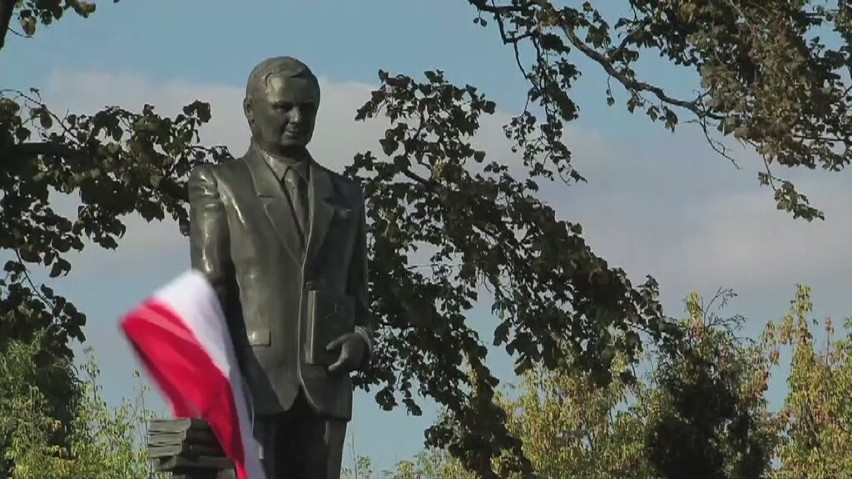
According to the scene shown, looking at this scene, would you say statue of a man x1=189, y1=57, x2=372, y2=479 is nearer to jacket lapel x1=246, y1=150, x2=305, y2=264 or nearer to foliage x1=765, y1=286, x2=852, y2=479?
jacket lapel x1=246, y1=150, x2=305, y2=264

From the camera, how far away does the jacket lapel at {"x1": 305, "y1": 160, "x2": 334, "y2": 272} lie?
25.6 feet

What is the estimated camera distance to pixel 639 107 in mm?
17344

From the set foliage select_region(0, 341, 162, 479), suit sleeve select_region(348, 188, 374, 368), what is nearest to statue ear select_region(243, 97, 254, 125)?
suit sleeve select_region(348, 188, 374, 368)

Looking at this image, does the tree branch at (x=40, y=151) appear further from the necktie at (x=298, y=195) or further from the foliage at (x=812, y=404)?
the foliage at (x=812, y=404)

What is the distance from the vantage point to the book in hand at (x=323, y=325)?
25.1ft

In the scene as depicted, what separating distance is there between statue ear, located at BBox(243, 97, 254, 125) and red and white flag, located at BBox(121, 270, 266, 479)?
0.91 meters

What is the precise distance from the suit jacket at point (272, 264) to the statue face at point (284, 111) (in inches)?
4.7

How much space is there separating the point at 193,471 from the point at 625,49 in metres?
11.1

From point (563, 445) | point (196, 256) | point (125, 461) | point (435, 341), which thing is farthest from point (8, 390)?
point (196, 256)

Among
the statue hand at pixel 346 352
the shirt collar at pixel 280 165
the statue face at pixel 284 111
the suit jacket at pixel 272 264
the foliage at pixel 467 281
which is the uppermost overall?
the foliage at pixel 467 281

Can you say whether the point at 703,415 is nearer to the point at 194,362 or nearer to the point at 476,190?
the point at 476,190

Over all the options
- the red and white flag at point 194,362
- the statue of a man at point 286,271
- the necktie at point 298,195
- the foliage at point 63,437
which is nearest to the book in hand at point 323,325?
the statue of a man at point 286,271

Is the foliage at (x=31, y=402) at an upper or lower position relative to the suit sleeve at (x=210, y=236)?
upper

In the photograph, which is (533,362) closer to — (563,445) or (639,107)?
(639,107)
